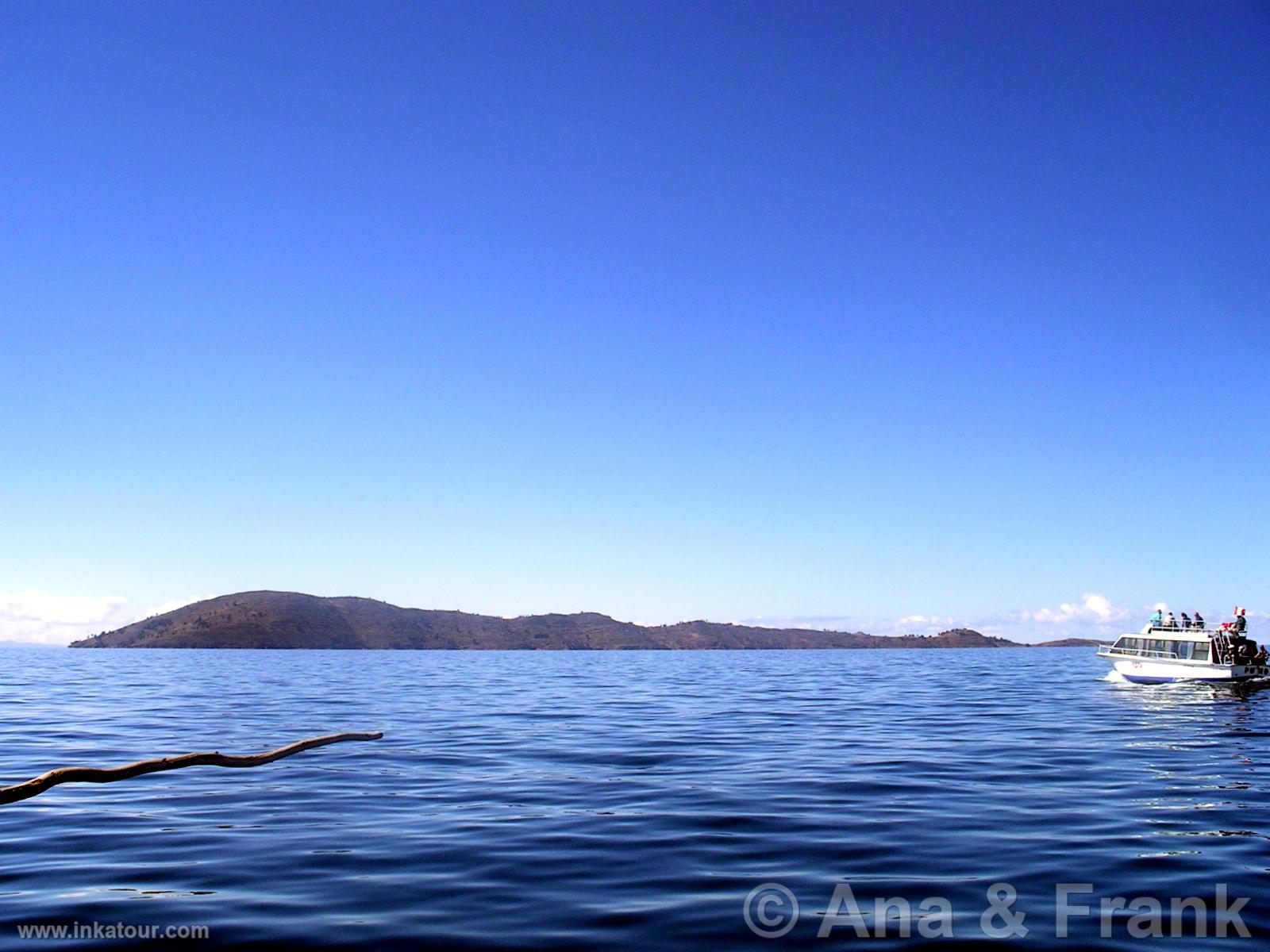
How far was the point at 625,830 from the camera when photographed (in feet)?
52.6

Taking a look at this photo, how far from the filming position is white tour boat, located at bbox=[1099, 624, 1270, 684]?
5981 centimetres

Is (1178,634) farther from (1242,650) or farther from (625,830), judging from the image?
(625,830)

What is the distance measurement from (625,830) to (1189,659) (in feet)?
197

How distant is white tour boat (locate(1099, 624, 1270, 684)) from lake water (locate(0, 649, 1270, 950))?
2865cm

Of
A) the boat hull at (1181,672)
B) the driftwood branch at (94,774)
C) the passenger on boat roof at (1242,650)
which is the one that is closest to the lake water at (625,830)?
the driftwood branch at (94,774)

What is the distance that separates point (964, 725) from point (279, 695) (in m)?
41.6

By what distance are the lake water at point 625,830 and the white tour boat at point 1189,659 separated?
94.0ft

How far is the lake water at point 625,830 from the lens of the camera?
36.6 feet

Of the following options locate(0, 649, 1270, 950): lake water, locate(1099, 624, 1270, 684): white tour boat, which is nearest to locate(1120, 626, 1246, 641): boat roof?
locate(1099, 624, 1270, 684): white tour boat

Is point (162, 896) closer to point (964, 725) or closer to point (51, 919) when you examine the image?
point (51, 919)

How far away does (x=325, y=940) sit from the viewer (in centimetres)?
1024

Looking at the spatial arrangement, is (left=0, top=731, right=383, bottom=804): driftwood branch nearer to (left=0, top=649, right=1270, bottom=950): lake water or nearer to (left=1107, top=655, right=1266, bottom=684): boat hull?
(left=0, top=649, right=1270, bottom=950): lake water

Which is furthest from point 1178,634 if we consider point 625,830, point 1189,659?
point 625,830

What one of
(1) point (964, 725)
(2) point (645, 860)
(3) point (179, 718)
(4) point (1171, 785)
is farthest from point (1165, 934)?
(3) point (179, 718)
